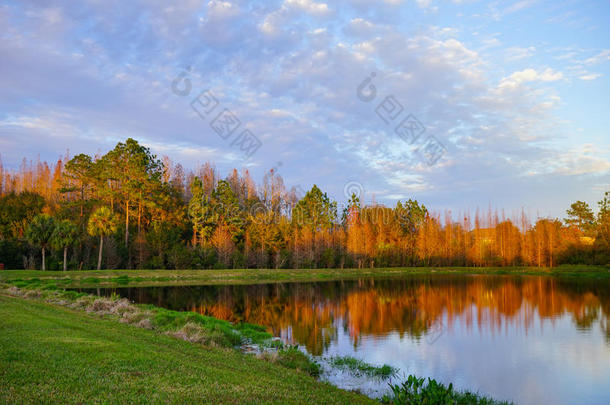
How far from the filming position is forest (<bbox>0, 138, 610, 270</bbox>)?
45312 millimetres

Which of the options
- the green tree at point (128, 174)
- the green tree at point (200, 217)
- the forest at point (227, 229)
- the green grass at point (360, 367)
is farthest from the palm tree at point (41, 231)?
the green grass at point (360, 367)

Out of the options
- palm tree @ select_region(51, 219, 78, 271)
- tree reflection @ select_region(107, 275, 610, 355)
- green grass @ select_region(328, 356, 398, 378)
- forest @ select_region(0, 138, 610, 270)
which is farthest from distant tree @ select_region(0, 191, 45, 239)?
green grass @ select_region(328, 356, 398, 378)

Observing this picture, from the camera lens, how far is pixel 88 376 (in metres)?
6.54

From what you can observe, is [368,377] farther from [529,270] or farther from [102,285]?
[529,270]

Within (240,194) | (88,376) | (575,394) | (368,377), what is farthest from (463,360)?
(240,194)

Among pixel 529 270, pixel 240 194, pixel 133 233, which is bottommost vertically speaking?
pixel 529 270

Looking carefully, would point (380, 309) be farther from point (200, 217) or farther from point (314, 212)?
point (314, 212)

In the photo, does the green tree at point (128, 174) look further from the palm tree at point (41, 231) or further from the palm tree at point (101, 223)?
the palm tree at point (41, 231)

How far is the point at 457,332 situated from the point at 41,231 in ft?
125

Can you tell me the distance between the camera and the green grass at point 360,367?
10.7m

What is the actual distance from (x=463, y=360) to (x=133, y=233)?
155 ft

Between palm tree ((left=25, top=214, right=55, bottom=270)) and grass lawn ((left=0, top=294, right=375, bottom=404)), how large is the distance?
32.8 metres

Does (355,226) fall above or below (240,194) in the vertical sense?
below

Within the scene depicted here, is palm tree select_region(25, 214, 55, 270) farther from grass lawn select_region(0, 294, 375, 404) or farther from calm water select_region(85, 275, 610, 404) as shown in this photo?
grass lawn select_region(0, 294, 375, 404)
